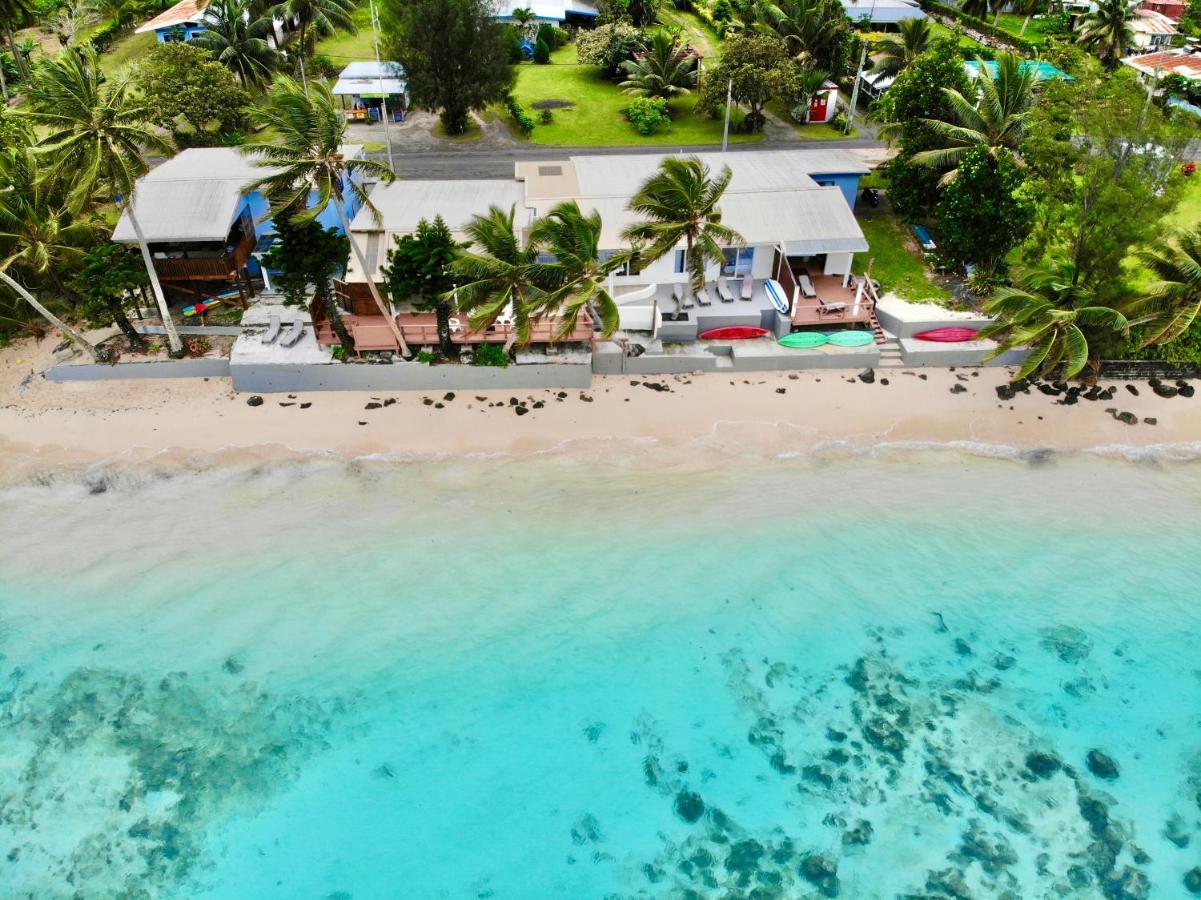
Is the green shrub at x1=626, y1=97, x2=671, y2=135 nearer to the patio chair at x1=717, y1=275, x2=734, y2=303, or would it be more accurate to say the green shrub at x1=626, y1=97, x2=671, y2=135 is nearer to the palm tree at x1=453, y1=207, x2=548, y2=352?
the patio chair at x1=717, y1=275, x2=734, y2=303

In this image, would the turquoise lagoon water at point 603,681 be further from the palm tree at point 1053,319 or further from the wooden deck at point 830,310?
the wooden deck at point 830,310

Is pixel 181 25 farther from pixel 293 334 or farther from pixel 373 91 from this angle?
pixel 293 334

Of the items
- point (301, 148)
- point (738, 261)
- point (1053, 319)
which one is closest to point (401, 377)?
point (301, 148)

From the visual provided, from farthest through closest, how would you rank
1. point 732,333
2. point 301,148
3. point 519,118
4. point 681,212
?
point 519,118 < point 732,333 < point 681,212 < point 301,148

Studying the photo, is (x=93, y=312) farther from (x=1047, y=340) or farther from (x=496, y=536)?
(x=1047, y=340)

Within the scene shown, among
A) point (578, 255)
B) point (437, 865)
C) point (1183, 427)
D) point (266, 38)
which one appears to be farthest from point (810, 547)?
point (266, 38)

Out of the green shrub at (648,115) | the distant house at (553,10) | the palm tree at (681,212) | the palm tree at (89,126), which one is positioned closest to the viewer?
the palm tree at (89,126)

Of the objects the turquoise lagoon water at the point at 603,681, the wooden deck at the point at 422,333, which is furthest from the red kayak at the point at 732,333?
the turquoise lagoon water at the point at 603,681
